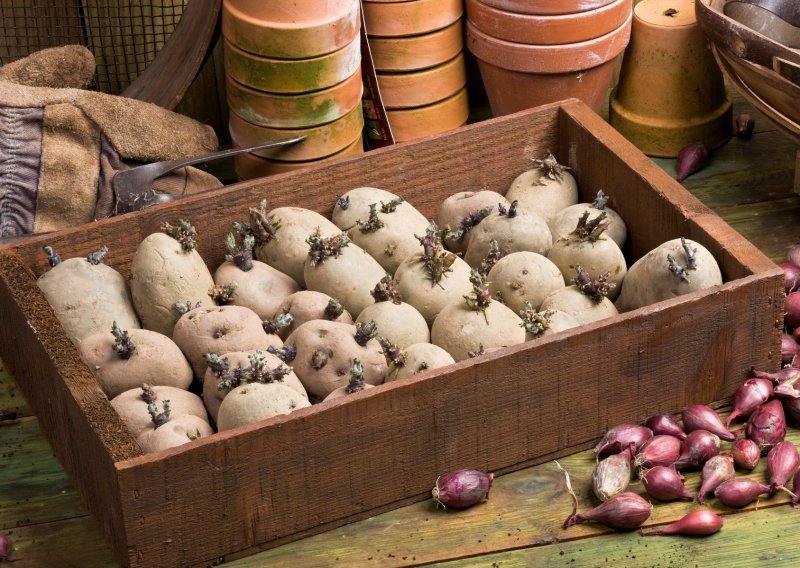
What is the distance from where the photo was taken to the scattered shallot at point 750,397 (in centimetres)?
174

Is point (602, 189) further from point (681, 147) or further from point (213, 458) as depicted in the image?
point (213, 458)

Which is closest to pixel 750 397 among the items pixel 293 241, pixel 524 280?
pixel 524 280

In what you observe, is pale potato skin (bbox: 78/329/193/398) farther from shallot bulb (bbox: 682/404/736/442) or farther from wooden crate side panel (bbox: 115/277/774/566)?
shallot bulb (bbox: 682/404/736/442)

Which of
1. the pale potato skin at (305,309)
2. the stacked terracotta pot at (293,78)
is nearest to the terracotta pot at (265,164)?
the stacked terracotta pot at (293,78)

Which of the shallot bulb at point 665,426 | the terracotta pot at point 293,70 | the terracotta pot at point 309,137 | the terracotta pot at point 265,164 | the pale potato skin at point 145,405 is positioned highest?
the terracotta pot at point 293,70

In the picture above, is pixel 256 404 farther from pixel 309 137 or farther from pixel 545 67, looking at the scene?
pixel 545 67

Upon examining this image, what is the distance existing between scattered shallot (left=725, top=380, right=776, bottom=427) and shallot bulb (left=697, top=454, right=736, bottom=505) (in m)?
0.10

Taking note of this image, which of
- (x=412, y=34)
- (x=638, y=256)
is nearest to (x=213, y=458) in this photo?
(x=638, y=256)

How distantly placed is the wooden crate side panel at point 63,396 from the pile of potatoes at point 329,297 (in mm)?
55

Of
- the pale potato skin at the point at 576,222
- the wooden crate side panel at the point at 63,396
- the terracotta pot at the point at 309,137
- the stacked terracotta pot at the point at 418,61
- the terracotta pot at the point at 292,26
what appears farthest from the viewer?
the stacked terracotta pot at the point at 418,61

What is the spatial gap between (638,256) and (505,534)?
1.90 feet

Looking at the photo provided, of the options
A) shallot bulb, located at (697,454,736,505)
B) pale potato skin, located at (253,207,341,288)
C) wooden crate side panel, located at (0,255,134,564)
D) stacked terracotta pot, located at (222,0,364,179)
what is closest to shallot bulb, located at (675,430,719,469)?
shallot bulb, located at (697,454,736,505)

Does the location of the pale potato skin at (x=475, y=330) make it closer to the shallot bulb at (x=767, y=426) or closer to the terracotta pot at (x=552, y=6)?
the shallot bulb at (x=767, y=426)

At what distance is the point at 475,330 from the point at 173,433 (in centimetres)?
43
